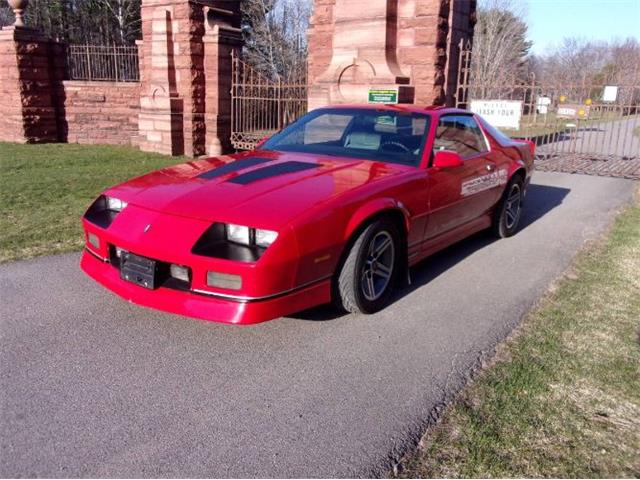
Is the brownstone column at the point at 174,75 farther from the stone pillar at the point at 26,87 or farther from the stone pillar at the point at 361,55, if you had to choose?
the stone pillar at the point at 361,55

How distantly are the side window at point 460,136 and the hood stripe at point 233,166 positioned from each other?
1.51m

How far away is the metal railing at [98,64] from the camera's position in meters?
14.3

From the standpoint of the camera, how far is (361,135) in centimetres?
476

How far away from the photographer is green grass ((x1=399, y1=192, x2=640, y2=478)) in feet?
7.77

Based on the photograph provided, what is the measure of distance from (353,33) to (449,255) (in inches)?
245

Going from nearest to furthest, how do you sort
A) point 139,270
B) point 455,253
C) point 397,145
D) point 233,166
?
point 139,270, point 233,166, point 397,145, point 455,253

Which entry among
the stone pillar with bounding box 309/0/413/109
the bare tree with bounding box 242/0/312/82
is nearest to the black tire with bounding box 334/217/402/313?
the stone pillar with bounding box 309/0/413/109

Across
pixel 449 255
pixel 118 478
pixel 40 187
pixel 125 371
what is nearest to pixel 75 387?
pixel 125 371

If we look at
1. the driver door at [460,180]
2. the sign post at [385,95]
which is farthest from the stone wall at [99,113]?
the driver door at [460,180]

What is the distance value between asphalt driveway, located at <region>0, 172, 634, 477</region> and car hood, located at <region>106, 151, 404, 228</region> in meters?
0.83

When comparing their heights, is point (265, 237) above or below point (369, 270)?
above

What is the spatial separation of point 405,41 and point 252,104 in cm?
425

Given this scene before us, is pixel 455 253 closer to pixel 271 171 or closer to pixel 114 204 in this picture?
pixel 271 171

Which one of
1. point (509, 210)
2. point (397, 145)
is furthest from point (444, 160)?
point (509, 210)
